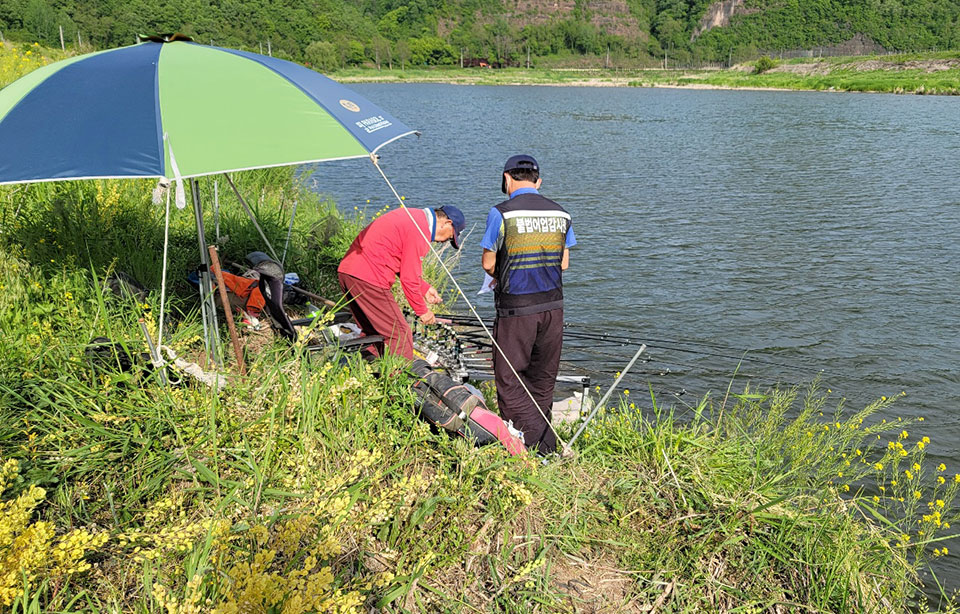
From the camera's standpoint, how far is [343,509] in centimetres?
315

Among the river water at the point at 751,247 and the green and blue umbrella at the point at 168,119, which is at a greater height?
the green and blue umbrella at the point at 168,119

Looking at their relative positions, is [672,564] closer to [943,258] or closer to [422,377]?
[422,377]

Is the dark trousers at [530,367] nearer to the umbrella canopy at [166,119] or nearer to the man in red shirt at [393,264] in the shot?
the man in red shirt at [393,264]

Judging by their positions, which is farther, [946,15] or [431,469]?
[946,15]

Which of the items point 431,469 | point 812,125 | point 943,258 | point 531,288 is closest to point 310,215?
point 531,288

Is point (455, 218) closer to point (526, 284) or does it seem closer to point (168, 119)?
point (526, 284)

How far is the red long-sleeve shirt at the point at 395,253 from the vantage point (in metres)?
4.97

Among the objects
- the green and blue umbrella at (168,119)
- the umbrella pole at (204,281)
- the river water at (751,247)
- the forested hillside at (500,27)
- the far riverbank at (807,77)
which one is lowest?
the river water at (751,247)

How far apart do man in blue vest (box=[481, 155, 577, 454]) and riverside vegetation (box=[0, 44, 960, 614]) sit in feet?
1.90

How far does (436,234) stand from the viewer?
501 centimetres

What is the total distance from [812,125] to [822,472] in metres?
34.3

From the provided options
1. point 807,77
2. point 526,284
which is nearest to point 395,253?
point 526,284

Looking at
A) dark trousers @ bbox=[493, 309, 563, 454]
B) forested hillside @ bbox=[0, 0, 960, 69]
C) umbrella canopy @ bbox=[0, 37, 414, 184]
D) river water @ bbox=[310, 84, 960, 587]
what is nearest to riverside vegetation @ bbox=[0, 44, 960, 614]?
dark trousers @ bbox=[493, 309, 563, 454]

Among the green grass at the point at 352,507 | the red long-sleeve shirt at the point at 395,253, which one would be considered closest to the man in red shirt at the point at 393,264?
the red long-sleeve shirt at the point at 395,253
